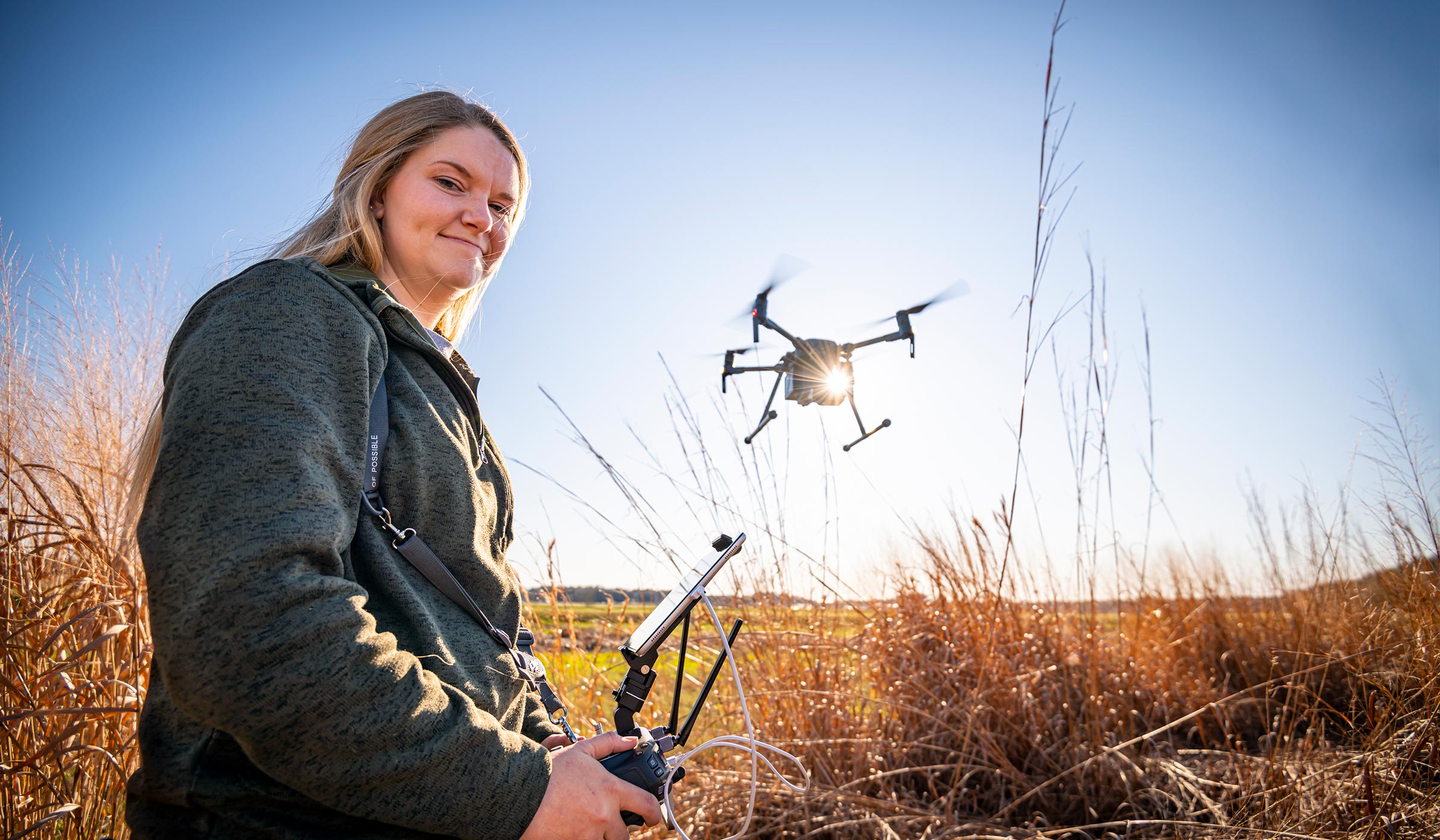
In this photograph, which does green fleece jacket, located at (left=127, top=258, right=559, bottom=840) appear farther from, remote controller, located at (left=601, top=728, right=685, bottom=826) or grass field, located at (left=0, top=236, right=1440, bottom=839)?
grass field, located at (left=0, top=236, right=1440, bottom=839)

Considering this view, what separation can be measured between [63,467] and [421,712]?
97.3 inches

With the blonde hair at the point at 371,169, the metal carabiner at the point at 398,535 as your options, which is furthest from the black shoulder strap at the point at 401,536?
the blonde hair at the point at 371,169

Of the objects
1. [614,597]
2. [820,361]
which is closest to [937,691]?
[614,597]

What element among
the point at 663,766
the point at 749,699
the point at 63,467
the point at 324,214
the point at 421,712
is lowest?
the point at 749,699

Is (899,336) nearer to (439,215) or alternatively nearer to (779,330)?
(779,330)

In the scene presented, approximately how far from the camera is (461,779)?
0.78 metres

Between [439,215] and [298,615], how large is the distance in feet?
2.65

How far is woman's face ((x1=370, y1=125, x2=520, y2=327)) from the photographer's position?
1.25 metres

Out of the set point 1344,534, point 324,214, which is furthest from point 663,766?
point 1344,534

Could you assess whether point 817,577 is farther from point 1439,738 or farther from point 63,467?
point 63,467

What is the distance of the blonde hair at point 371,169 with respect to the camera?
121 centimetres

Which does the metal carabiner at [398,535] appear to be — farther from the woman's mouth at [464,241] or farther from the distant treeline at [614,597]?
the distant treeline at [614,597]

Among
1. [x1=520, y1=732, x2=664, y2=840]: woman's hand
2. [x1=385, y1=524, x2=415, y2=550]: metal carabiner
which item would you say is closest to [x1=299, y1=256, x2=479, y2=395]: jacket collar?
[x1=385, y1=524, x2=415, y2=550]: metal carabiner

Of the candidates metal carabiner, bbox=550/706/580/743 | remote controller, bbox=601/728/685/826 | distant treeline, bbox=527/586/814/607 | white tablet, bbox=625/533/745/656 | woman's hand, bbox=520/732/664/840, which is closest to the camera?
woman's hand, bbox=520/732/664/840
